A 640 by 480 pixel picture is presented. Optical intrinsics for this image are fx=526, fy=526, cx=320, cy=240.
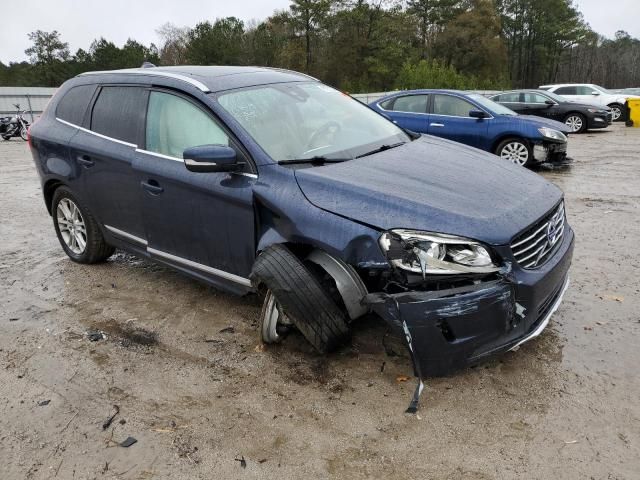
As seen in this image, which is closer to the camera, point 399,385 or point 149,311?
point 399,385

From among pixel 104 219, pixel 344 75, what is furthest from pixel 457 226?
pixel 344 75

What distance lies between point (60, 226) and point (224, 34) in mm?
54421

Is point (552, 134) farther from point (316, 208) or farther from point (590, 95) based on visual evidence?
point (590, 95)

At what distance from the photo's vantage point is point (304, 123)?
3625 mm

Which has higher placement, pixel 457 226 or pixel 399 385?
pixel 457 226

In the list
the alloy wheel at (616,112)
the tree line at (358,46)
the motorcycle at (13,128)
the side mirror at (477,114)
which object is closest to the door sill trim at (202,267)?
the side mirror at (477,114)

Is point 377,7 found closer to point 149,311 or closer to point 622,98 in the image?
point 622,98

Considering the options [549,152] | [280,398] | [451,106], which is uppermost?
[451,106]

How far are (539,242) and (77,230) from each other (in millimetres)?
4054

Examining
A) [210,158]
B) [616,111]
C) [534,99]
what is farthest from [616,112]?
[210,158]

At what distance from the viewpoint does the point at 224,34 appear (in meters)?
54.7

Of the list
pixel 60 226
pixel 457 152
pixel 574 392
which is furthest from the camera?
pixel 60 226

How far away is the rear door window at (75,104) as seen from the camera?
14.9 ft

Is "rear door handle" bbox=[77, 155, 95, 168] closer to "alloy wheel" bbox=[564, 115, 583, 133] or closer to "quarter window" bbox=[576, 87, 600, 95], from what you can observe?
"alloy wheel" bbox=[564, 115, 583, 133]
